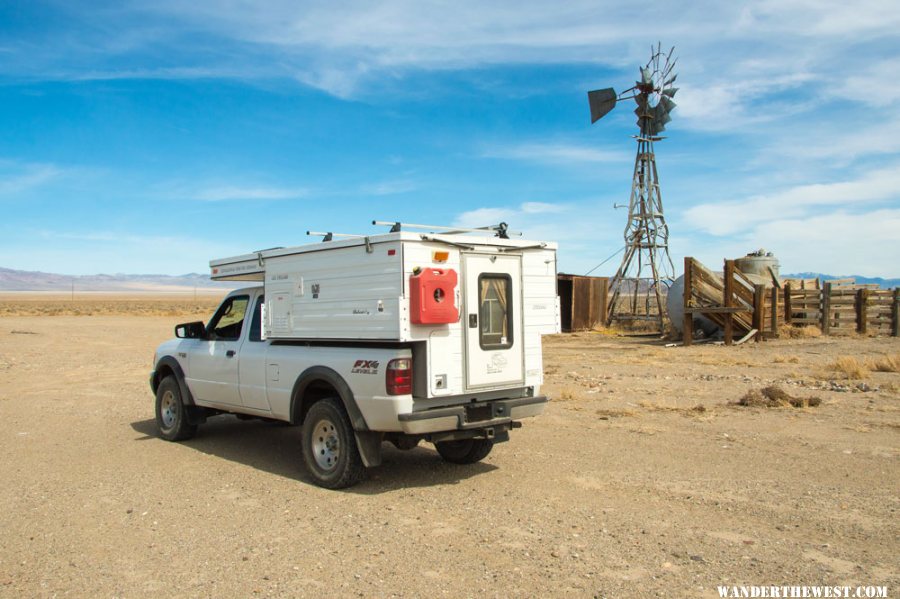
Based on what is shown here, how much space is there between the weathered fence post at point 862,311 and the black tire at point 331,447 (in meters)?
22.4

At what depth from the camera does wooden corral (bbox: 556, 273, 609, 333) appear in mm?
31719

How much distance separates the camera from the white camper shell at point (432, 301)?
6.87 m

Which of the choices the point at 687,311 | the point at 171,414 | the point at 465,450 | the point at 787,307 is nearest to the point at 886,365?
the point at 687,311

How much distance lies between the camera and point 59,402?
13133mm

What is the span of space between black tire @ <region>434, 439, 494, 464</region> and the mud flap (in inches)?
49.2

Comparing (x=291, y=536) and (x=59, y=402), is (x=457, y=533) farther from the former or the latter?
(x=59, y=402)

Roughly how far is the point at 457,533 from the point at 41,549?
3130mm

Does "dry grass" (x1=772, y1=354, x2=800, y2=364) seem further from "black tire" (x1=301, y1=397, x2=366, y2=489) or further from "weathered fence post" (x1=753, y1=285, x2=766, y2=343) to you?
"black tire" (x1=301, y1=397, x2=366, y2=489)

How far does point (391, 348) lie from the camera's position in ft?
22.9

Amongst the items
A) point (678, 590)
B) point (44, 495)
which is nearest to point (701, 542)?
point (678, 590)

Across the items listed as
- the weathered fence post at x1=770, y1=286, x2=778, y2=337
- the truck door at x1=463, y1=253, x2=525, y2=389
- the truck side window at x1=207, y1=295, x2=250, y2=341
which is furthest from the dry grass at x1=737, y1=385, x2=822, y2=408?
the weathered fence post at x1=770, y1=286, x2=778, y2=337

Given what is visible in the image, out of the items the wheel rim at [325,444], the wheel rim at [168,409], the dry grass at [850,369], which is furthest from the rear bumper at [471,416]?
the dry grass at [850,369]

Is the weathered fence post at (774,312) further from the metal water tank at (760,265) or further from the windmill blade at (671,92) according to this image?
the windmill blade at (671,92)

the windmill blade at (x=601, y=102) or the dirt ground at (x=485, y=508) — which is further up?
the windmill blade at (x=601, y=102)
